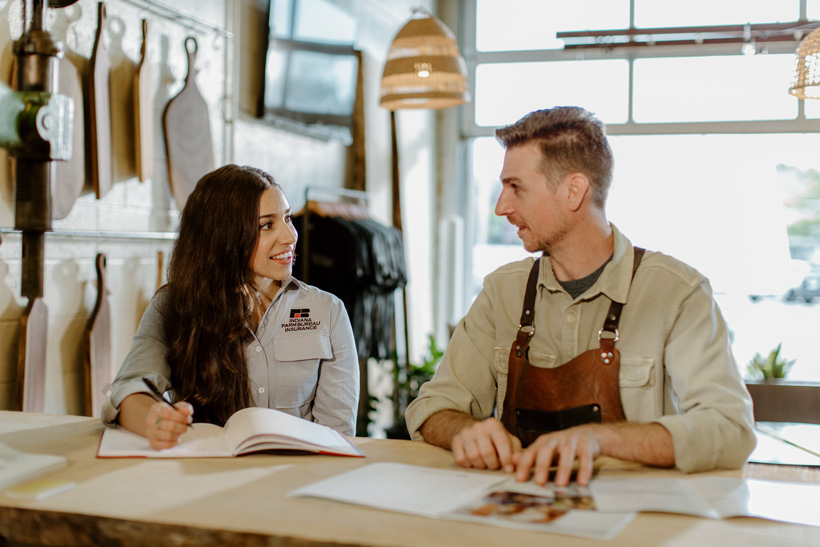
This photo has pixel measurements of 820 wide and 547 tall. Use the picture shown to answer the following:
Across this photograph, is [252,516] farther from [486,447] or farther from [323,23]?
[323,23]

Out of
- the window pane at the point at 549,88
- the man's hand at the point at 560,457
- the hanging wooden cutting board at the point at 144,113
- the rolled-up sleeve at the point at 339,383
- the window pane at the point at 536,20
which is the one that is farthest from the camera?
the window pane at the point at 536,20

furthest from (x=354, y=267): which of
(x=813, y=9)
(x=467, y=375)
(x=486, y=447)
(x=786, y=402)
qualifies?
(x=813, y=9)

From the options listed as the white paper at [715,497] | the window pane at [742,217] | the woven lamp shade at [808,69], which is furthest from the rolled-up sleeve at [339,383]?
the window pane at [742,217]

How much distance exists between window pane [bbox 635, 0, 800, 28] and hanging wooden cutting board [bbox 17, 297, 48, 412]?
512 cm

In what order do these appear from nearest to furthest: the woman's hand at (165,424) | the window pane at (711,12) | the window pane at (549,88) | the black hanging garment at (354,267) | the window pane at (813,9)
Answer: the woman's hand at (165,424) < the black hanging garment at (354,267) < the window pane at (813,9) < the window pane at (711,12) < the window pane at (549,88)

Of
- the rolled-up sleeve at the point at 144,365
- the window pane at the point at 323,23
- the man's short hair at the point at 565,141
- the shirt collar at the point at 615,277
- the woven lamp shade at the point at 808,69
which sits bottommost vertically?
the rolled-up sleeve at the point at 144,365

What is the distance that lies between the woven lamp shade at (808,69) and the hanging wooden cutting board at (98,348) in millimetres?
2737

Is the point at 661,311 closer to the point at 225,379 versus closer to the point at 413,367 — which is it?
the point at 225,379

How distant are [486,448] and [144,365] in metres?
0.93

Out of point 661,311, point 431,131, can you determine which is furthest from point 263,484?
point 431,131

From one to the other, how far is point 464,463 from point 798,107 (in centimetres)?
540

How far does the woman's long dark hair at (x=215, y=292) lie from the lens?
2.04 metres

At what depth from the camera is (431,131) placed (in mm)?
6484

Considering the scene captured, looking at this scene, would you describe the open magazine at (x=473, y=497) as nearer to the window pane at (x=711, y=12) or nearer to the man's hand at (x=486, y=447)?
the man's hand at (x=486, y=447)
